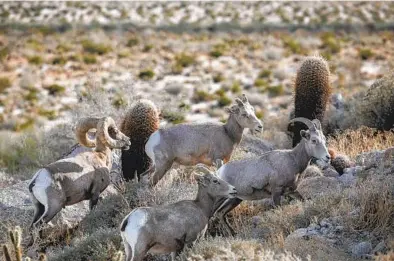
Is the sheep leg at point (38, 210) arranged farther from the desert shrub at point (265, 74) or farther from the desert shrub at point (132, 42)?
the desert shrub at point (132, 42)

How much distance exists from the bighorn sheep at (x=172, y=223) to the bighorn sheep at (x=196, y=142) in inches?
76.6

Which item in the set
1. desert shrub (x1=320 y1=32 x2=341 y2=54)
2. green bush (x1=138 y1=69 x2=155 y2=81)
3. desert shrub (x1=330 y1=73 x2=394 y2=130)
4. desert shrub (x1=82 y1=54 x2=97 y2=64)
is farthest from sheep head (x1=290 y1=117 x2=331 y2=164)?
desert shrub (x1=320 y1=32 x2=341 y2=54)

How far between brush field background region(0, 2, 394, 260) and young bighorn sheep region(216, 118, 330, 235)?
359mm

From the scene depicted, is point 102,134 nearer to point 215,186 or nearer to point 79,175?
point 79,175

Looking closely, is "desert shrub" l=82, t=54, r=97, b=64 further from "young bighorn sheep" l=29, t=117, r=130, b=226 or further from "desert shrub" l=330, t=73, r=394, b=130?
"young bighorn sheep" l=29, t=117, r=130, b=226

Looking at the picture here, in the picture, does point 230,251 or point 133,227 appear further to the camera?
point 133,227

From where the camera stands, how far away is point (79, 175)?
35.9 feet

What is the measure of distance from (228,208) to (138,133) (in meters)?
2.79

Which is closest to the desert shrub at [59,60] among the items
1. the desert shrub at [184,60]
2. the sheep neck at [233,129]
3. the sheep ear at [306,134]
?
the desert shrub at [184,60]

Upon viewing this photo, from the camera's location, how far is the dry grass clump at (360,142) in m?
14.2

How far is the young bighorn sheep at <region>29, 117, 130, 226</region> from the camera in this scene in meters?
10.5

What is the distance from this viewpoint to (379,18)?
5772cm

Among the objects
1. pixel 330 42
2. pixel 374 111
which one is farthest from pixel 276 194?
pixel 330 42

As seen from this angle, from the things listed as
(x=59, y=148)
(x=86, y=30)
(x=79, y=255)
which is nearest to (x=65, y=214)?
(x=79, y=255)
